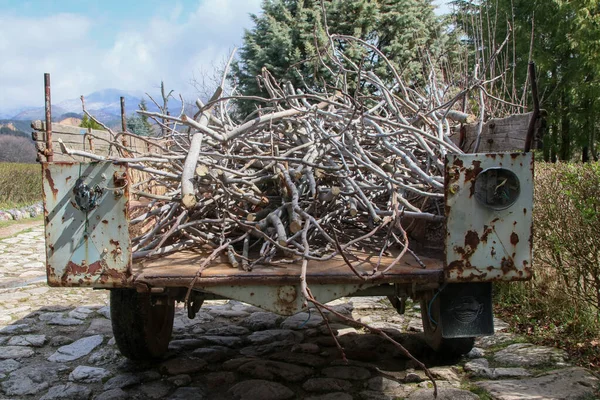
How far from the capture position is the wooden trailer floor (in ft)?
7.53

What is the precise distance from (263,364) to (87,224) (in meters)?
1.61

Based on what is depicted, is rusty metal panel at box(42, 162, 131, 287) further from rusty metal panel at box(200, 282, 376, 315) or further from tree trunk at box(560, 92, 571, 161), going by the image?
tree trunk at box(560, 92, 571, 161)

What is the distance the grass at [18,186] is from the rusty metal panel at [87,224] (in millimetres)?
14046

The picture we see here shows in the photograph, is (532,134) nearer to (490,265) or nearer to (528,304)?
(490,265)

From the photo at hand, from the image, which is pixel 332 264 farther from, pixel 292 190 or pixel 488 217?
pixel 488 217

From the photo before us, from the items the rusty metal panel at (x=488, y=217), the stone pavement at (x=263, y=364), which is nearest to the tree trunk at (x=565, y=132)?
the stone pavement at (x=263, y=364)

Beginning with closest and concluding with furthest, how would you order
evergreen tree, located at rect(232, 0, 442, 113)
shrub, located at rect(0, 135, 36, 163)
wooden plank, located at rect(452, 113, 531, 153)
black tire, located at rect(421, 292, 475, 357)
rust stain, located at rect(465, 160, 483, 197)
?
rust stain, located at rect(465, 160, 483, 197), wooden plank, located at rect(452, 113, 531, 153), black tire, located at rect(421, 292, 475, 357), evergreen tree, located at rect(232, 0, 442, 113), shrub, located at rect(0, 135, 36, 163)

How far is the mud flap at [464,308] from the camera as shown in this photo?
97.1 inches

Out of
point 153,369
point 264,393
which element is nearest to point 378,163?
point 264,393

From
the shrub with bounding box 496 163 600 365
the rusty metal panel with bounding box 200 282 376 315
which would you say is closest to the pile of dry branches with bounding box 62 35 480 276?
the rusty metal panel with bounding box 200 282 376 315

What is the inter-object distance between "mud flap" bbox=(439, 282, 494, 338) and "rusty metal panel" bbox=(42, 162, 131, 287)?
1.49 meters

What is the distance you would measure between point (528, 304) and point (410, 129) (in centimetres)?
238

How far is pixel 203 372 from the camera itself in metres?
3.31

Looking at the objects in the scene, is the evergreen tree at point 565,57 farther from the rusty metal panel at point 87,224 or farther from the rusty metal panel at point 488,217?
the rusty metal panel at point 87,224
